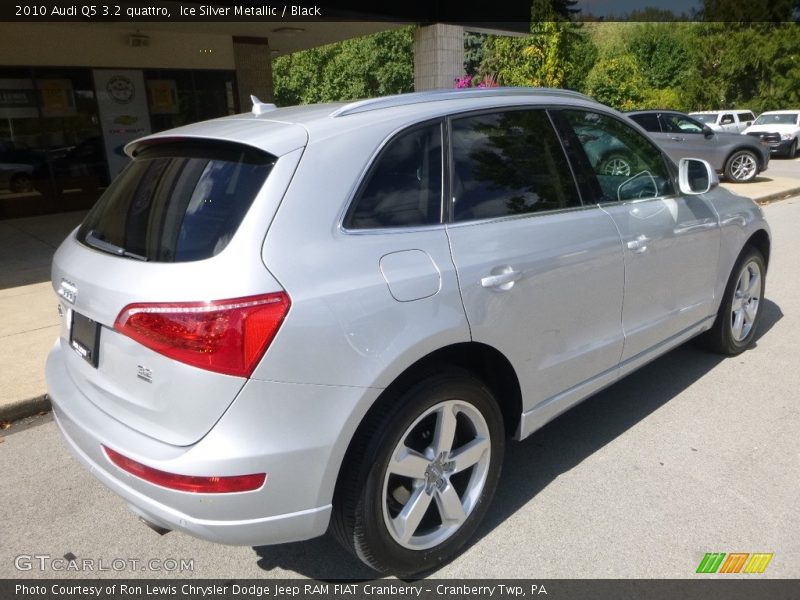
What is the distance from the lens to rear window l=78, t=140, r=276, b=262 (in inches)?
82.0

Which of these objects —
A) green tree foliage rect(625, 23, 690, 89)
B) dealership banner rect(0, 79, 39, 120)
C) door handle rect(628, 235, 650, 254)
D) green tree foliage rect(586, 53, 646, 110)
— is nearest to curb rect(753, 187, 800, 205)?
green tree foliage rect(586, 53, 646, 110)

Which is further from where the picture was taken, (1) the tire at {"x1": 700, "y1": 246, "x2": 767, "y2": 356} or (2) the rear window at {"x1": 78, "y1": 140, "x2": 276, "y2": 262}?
(1) the tire at {"x1": 700, "y1": 246, "x2": 767, "y2": 356}

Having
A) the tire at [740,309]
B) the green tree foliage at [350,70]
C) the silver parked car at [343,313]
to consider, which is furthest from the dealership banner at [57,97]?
the green tree foliage at [350,70]

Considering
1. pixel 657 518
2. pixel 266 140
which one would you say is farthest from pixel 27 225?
pixel 657 518

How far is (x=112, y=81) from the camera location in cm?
1218

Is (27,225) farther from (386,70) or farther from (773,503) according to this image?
(386,70)

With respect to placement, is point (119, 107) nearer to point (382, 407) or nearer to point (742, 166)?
point (382, 407)

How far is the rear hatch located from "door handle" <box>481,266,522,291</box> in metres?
0.85

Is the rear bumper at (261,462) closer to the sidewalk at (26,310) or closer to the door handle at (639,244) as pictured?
the door handle at (639,244)

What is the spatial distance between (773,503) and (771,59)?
36291 millimetres

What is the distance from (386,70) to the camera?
39.9 m

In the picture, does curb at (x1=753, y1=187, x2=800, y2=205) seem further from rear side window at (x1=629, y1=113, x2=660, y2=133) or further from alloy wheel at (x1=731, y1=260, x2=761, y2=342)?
alloy wheel at (x1=731, y1=260, x2=761, y2=342)

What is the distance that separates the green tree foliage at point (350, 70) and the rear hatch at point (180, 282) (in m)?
36.8

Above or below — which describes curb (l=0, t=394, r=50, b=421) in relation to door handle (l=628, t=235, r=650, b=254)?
below
